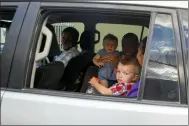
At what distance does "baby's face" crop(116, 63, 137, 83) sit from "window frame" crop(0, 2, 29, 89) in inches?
30.7

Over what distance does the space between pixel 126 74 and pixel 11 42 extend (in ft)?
→ 2.70

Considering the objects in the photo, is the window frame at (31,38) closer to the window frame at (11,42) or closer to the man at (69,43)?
the window frame at (11,42)

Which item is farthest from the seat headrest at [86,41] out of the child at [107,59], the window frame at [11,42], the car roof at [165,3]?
the car roof at [165,3]

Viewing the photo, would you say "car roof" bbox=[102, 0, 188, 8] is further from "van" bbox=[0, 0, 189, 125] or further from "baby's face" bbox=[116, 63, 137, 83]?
"baby's face" bbox=[116, 63, 137, 83]

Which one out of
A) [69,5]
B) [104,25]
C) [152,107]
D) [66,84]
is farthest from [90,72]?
[152,107]

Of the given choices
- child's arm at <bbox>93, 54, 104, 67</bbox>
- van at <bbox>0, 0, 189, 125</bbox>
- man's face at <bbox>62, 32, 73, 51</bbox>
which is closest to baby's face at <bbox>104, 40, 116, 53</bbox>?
child's arm at <bbox>93, 54, 104, 67</bbox>

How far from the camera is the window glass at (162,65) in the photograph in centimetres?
207

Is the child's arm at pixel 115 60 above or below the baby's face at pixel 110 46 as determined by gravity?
below

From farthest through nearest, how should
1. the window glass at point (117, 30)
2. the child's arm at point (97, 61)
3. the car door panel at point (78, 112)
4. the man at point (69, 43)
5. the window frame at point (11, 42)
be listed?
the man at point (69, 43) → the child's arm at point (97, 61) → the window glass at point (117, 30) → the window frame at point (11, 42) → the car door panel at point (78, 112)

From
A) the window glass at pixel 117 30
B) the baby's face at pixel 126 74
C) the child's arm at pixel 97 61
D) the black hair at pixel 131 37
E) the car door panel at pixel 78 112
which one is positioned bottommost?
the car door panel at pixel 78 112

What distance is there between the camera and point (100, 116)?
2.05 metres

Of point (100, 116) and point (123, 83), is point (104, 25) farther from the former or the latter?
point (100, 116)

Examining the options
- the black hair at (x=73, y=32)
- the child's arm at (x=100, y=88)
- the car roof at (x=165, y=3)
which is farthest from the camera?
the black hair at (x=73, y=32)

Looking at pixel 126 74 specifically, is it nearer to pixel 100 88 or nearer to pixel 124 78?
Answer: pixel 124 78
